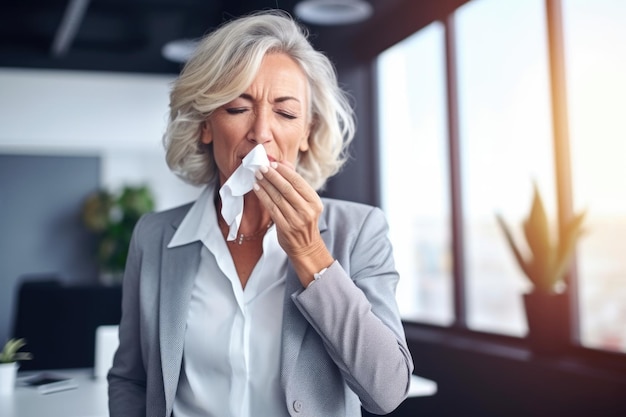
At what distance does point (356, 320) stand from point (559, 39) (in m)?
2.69

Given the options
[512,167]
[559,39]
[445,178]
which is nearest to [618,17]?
[559,39]

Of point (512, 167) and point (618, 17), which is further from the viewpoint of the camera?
point (512, 167)

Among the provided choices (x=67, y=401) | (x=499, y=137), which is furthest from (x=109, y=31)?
(x=67, y=401)

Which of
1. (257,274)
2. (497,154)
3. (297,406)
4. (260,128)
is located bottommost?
(297,406)

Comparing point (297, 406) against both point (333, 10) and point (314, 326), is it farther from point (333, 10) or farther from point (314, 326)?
point (333, 10)

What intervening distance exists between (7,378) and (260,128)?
143 cm

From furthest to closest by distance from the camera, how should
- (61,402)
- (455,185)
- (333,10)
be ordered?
(455,185), (333,10), (61,402)

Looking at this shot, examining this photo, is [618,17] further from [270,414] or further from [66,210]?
[66,210]

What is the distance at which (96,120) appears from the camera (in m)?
6.80

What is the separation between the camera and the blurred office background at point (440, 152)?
3180 mm

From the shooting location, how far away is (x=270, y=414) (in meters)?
1.30

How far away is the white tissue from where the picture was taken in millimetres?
1269

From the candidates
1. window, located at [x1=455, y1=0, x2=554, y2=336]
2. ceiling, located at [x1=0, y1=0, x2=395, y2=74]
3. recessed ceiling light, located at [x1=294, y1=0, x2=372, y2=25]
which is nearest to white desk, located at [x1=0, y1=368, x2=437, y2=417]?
window, located at [x1=455, y1=0, x2=554, y2=336]

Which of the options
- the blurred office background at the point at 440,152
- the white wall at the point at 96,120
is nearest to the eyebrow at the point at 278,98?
the blurred office background at the point at 440,152
